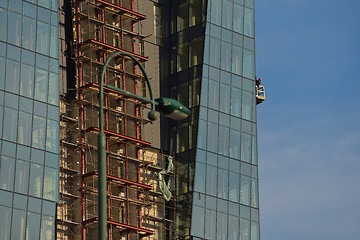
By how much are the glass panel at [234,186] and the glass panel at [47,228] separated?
20.9 meters

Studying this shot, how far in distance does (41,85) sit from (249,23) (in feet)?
90.8

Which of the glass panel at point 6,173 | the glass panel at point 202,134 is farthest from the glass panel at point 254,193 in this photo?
the glass panel at point 6,173

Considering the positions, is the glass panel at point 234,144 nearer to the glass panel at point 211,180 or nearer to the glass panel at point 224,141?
the glass panel at point 224,141

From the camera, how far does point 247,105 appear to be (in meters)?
89.9

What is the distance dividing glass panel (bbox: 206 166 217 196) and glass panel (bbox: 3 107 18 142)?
69.3 feet

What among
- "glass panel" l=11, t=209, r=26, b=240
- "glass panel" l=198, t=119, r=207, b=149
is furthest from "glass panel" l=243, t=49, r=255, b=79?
"glass panel" l=11, t=209, r=26, b=240

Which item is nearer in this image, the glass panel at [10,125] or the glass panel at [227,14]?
the glass panel at [10,125]

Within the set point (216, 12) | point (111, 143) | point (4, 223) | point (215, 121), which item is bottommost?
point (4, 223)

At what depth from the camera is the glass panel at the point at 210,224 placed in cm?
8256

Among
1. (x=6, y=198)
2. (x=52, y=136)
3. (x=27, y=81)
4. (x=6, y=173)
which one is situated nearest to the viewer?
(x=6, y=198)

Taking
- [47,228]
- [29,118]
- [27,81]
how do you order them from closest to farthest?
[47,228] < [29,118] < [27,81]

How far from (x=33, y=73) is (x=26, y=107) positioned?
3011 mm

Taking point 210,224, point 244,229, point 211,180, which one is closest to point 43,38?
point 211,180

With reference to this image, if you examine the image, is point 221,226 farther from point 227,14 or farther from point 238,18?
point 238,18
